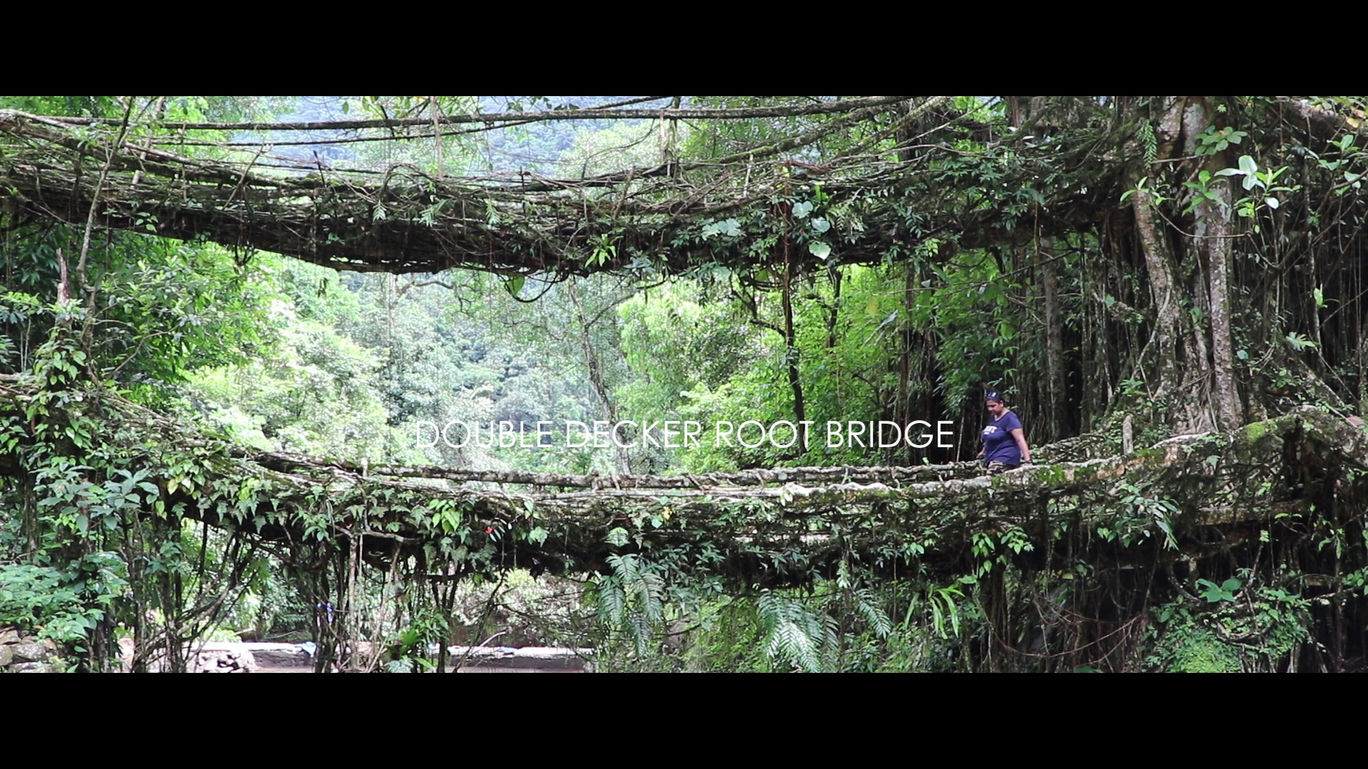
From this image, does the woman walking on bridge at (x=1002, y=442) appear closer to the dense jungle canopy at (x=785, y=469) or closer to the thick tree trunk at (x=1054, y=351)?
the dense jungle canopy at (x=785, y=469)

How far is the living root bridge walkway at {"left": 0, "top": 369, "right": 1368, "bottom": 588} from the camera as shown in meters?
4.59

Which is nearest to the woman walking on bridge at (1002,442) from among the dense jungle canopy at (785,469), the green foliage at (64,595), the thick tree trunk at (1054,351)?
the dense jungle canopy at (785,469)

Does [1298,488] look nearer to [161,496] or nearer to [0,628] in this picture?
[161,496]

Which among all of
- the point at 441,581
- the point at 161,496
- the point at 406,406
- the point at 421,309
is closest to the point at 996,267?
the point at 441,581

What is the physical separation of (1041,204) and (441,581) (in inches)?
132

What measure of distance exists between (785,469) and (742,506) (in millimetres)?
480

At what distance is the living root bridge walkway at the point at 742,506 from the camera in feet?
15.1

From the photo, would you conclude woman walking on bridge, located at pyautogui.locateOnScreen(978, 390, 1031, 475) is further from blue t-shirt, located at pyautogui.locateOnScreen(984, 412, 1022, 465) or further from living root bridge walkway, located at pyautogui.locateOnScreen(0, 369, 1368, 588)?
living root bridge walkway, located at pyautogui.locateOnScreen(0, 369, 1368, 588)

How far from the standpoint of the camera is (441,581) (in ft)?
15.7

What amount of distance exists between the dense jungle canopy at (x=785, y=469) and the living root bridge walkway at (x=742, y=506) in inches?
0.6

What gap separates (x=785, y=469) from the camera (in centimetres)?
520

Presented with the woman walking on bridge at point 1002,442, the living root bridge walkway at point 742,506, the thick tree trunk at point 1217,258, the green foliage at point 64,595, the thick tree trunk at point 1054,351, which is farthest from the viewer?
the thick tree trunk at point 1054,351
